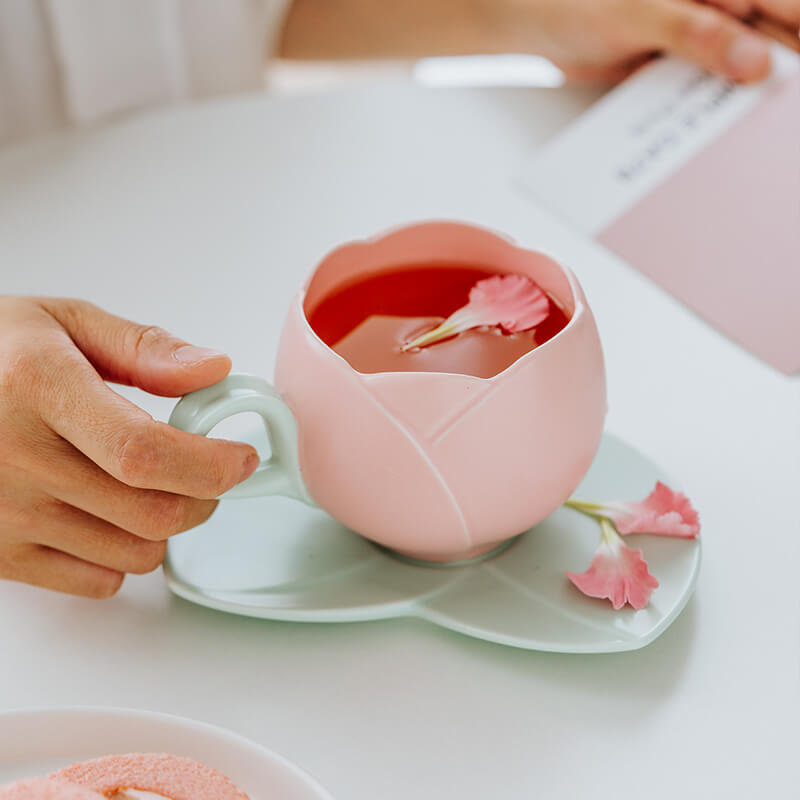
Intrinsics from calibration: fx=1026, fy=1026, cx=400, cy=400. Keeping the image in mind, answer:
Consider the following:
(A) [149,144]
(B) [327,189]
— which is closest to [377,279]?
(B) [327,189]

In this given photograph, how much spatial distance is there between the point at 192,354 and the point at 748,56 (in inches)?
21.9

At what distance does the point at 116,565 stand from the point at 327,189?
421mm

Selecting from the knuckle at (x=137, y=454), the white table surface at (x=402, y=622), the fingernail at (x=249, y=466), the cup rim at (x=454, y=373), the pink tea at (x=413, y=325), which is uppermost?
the cup rim at (x=454, y=373)

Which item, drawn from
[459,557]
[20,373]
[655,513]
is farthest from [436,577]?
[20,373]

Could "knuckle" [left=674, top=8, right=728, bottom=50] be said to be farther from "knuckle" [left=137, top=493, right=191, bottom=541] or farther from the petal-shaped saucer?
"knuckle" [left=137, top=493, right=191, bottom=541]

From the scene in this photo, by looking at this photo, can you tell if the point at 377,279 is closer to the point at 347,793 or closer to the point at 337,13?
the point at 347,793

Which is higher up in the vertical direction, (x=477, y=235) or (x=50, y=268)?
(x=477, y=235)

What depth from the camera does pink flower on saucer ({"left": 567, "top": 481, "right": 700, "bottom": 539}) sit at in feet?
1.71

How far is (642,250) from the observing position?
76cm

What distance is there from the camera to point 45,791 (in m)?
0.36

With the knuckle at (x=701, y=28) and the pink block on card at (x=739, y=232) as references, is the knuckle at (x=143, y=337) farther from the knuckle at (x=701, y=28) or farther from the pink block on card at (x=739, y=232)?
the knuckle at (x=701, y=28)

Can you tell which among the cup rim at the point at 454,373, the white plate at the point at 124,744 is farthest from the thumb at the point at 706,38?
the white plate at the point at 124,744

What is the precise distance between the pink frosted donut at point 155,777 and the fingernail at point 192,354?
0.18m

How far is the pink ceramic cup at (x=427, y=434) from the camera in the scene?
1.47 ft
